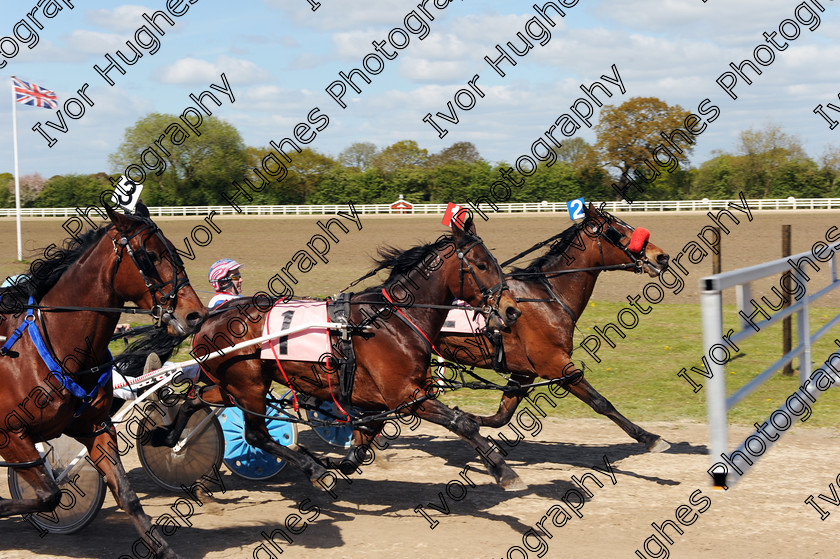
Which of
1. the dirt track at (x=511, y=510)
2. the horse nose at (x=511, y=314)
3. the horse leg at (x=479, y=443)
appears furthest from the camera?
the horse nose at (x=511, y=314)

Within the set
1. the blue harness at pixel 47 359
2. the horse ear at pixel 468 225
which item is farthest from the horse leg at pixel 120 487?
the horse ear at pixel 468 225

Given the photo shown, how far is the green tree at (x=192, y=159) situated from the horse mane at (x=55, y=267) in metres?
41.0

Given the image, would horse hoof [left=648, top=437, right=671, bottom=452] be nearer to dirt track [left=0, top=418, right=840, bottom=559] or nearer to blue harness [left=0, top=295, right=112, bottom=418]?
dirt track [left=0, top=418, right=840, bottom=559]

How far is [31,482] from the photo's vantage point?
14.8 feet

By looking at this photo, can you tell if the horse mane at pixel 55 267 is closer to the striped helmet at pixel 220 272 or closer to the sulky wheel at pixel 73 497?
the sulky wheel at pixel 73 497

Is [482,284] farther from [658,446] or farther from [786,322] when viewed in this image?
[786,322]

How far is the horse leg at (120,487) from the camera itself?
459 cm

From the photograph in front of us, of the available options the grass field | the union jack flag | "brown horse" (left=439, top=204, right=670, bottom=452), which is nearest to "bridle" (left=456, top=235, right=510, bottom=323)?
"brown horse" (left=439, top=204, right=670, bottom=452)

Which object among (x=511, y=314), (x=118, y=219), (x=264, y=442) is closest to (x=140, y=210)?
(x=118, y=219)

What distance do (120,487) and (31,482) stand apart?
476 mm

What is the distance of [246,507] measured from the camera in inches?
232

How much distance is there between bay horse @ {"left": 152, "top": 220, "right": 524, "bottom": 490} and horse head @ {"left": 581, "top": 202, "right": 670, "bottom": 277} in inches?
69.1

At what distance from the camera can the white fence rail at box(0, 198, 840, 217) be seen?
122ft

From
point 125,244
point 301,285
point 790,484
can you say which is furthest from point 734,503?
point 301,285
